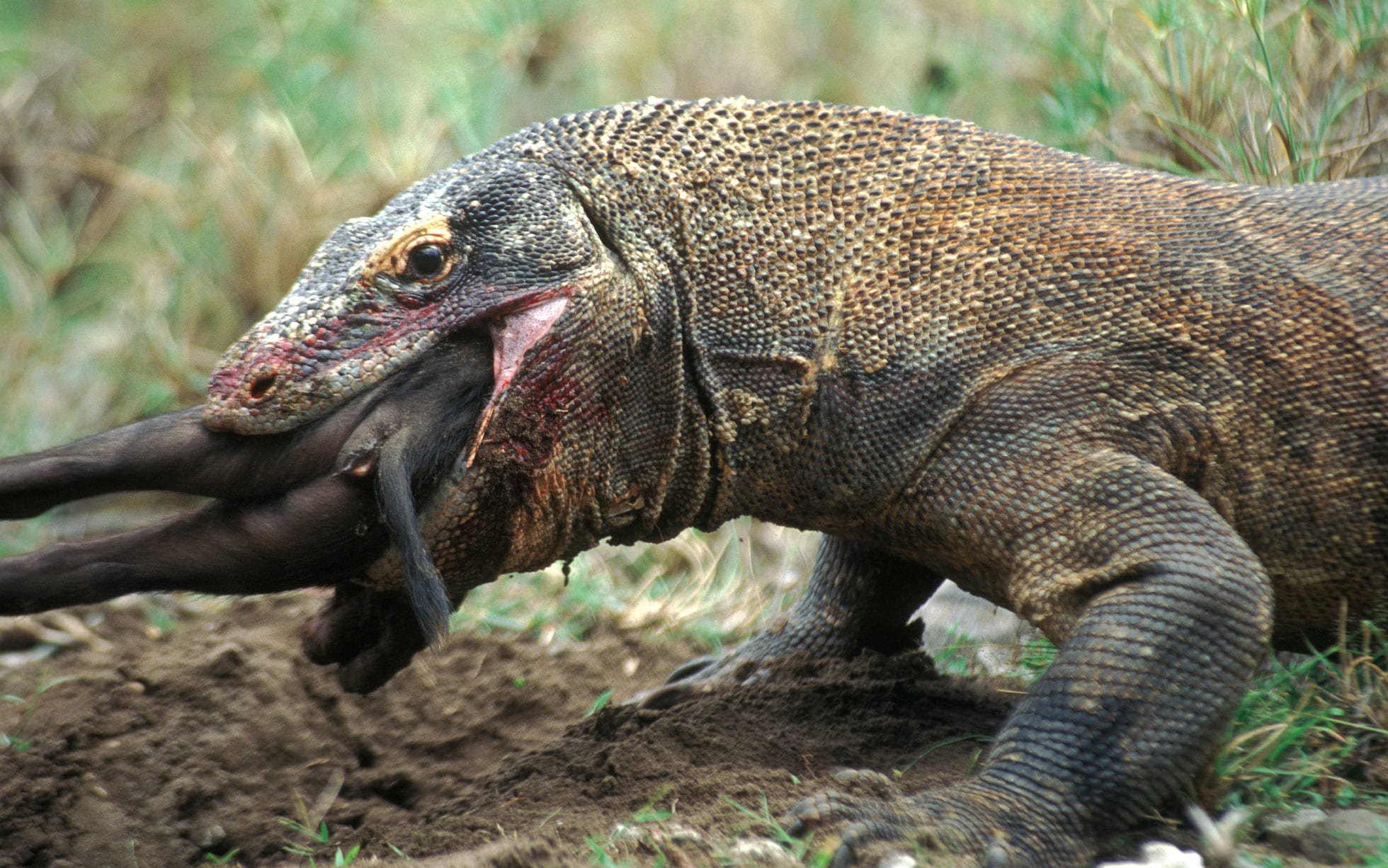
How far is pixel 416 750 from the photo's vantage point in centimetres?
381

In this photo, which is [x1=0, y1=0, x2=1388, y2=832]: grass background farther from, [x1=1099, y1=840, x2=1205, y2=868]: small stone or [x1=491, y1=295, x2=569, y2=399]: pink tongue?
[x1=491, y1=295, x2=569, y2=399]: pink tongue

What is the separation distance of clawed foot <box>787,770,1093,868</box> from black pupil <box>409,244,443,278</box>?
51.2 inches

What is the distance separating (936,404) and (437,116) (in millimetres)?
4951

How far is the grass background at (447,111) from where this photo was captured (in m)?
4.73

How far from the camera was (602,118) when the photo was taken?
10.3ft

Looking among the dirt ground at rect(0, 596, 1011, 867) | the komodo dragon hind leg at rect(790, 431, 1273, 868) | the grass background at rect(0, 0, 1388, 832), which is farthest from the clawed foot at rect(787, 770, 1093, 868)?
the grass background at rect(0, 0, 1388, 832)

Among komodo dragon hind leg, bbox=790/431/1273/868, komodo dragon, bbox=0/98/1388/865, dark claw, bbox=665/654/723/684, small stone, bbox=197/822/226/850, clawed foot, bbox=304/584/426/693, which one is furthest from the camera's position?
dark claw, bbox=665/654/723/684

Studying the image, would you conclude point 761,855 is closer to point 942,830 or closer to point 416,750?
point 942,830

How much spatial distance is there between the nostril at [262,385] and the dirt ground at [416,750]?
3.21 ft

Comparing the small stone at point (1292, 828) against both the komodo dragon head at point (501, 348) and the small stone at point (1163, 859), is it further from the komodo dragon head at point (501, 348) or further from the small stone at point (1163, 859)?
the komodo dragon head at point (501, 348)

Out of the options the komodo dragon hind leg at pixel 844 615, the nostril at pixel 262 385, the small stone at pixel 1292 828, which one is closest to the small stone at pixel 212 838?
the komodo dragon hind leg at pixel 844 615

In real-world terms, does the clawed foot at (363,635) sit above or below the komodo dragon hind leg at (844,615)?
above

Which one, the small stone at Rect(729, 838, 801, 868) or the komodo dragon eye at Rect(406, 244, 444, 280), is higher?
the komodo dragon eye at Rect(406, 244, 444, 280)

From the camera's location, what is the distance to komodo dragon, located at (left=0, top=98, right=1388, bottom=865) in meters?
2.63
